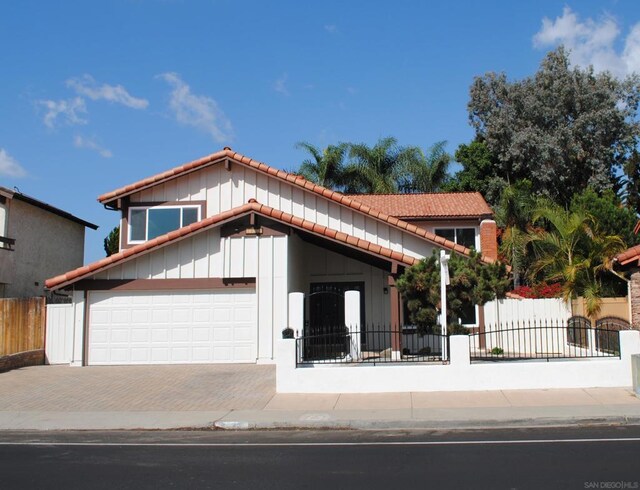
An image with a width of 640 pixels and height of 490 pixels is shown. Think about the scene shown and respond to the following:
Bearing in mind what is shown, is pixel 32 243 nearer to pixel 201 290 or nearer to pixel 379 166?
pixel 201 290

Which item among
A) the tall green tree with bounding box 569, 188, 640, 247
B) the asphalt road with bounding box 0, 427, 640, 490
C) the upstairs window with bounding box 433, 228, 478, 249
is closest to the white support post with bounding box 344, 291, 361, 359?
the asphalt road with bounding box 0, 427, 640, 490

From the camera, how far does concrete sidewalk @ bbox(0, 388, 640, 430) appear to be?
34.8 feet

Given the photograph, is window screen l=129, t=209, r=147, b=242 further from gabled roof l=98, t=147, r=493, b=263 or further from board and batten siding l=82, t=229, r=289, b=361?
board and batten siding l=82, t=229, r=289, b=361

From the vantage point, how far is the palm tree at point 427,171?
38.1 meters

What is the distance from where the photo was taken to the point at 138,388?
14625 millimetres

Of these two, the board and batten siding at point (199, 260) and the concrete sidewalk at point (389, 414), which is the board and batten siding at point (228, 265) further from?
the concrete sidewalk at point (389, 414)

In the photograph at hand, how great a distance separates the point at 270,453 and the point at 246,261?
10.1 m

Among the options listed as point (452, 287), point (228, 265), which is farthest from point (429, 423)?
point (228, 265)

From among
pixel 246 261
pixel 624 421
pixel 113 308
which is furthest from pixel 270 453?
pixel 113 308

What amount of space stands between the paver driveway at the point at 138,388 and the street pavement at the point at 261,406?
0.8 inches

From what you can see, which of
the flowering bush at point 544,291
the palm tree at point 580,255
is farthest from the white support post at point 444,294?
the flowering bush at point 544,291

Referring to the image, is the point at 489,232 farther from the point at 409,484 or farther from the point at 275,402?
the point at 409,484

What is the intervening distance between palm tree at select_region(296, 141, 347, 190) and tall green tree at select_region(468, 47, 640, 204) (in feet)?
30.8

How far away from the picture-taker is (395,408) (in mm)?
11781
